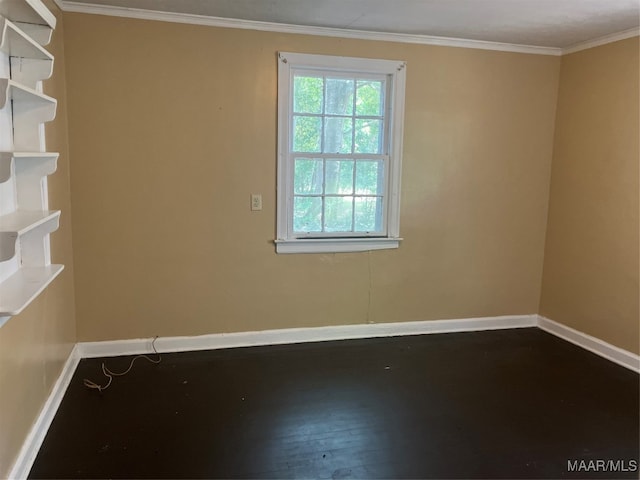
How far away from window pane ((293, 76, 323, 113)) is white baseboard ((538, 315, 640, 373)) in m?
2.62

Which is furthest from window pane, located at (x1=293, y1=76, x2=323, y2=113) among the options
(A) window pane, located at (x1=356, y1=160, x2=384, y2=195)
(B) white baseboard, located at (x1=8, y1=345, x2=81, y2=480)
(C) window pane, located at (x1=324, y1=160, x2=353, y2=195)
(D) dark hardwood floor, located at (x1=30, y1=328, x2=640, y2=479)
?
(B) white baseboard, located at (x1=8, y1=345, x2=81, y2=480)

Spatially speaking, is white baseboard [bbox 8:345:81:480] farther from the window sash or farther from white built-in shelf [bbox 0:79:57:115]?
the window sash

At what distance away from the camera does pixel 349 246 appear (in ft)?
12.5

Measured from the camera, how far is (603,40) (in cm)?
355

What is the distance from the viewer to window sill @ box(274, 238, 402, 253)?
3.66 m

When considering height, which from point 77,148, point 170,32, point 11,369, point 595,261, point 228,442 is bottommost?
point 228,442

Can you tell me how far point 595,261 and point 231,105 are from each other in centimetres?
291

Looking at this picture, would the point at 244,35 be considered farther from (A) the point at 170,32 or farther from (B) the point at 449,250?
(B) the point at 449,250

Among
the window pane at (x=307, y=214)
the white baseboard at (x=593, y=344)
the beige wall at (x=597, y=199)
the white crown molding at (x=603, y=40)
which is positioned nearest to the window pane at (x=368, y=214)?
the window pane at (x=307, y=214)

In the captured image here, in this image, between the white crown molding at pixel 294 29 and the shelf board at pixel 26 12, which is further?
the white crown molding at pixel 294 29

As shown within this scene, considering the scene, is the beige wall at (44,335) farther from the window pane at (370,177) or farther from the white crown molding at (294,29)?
the window pane at (370,177)

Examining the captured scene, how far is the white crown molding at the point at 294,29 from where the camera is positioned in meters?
3.12

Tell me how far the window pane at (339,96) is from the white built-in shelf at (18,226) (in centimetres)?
211

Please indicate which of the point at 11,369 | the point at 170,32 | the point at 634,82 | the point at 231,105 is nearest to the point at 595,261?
the point at 634,82
